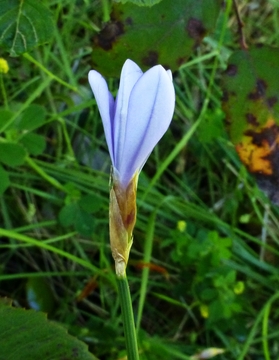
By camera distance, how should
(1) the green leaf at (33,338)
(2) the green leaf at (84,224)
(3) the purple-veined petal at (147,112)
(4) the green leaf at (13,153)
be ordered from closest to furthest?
(3) the purple-veined petal at (147,112) < (1) the green leaf at (33,338) < (4) the green leaf at (13,153) < (2) the green leaf at (84,224)

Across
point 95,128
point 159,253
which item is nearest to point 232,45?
point 95,128

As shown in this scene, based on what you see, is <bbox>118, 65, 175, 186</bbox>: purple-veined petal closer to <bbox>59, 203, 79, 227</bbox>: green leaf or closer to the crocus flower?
the crocus flower

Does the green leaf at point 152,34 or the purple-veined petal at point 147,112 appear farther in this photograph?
the green leaf at point 152,34

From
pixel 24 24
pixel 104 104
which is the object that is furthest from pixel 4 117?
pixel 104 104

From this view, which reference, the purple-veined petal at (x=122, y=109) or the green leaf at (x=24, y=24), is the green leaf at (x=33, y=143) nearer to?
the green leaf at (x=24, y=24)

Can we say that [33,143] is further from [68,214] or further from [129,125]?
[129,125]

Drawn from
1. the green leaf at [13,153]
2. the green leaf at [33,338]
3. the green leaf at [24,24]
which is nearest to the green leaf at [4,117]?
the green leaf at [13,153]
